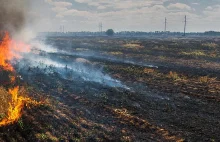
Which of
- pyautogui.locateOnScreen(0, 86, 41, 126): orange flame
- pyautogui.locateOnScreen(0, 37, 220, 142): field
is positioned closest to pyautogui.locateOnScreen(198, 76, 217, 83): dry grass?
pyautogui.locateOnScreen(0, 37, 220, 142): field

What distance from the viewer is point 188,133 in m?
14.1

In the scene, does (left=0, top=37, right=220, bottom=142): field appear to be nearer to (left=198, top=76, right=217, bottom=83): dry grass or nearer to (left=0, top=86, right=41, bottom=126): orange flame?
(left=198, top=76, right=217, bottom=83): dry grass

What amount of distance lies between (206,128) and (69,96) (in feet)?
33.8

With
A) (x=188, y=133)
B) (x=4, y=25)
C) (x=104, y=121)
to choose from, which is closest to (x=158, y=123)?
(x=188, y=133)

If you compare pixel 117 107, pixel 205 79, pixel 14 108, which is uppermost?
pixel 14 108

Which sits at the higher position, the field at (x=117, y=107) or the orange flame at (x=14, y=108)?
the orange flame at (x=14, y=108)

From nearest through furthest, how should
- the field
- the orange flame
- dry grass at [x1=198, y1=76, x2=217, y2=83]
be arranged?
the orange flame
the field
dry grass at [x1=198, y1=76, x2=217, y2=83]

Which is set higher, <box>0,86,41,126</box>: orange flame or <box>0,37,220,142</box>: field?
<box>0,86,41,126</box>: orange flame

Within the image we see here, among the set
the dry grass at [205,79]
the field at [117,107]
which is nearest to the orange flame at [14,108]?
the field at [117,107]

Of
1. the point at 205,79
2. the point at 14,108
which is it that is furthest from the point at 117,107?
A: the point at 205,79

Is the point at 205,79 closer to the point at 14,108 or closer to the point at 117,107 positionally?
the point at 117,107

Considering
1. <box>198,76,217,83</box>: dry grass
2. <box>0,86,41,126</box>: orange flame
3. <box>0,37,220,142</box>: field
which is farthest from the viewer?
<box>198,76,217,83</box>: dry grass

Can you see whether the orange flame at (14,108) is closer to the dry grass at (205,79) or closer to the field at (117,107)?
the field at (117,107)

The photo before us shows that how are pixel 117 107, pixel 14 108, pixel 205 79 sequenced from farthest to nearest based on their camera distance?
pixel 205 79, pixel 117 107, pixel 14 108
